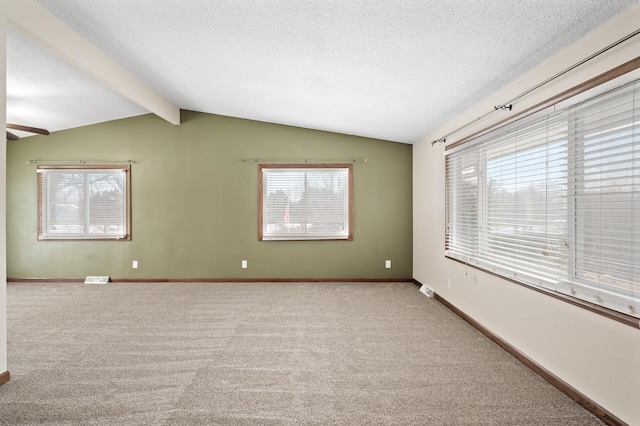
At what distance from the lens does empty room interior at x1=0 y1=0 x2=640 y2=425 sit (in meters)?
2.11

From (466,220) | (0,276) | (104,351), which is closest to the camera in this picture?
(0,276)

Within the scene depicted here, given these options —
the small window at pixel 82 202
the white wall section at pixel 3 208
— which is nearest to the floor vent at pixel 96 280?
the small window at pixel 82 202

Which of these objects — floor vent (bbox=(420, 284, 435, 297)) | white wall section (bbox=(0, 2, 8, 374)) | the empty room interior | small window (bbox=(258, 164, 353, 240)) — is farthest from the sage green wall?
white wall section (bbox=(0, 2, 8, 374))

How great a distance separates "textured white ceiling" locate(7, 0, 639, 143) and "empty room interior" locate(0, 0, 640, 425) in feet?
0.08

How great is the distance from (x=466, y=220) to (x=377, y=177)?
2.14 m

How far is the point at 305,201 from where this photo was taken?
584cm

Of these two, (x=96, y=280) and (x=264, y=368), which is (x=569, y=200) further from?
(x=96, y=280)

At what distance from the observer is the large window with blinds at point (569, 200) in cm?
194

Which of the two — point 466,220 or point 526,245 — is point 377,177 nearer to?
point 466,220

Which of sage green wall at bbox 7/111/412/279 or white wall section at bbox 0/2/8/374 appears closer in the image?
white wall section at bbox 0/2/8/374

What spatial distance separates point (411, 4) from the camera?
6.87ft

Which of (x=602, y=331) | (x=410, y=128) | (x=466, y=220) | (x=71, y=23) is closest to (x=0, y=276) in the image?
(x=71, y=23)

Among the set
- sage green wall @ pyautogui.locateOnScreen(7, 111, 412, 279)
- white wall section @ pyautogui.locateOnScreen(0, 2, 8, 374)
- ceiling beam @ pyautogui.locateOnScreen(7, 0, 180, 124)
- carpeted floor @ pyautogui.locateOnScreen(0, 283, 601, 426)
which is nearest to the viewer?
carpeted floor @ pyautogui.locateOnScreen(0, 283, 601, 426)

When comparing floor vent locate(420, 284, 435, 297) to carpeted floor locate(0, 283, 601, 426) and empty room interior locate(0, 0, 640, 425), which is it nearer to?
empty room interior locate(0, 0, 640, 425)
